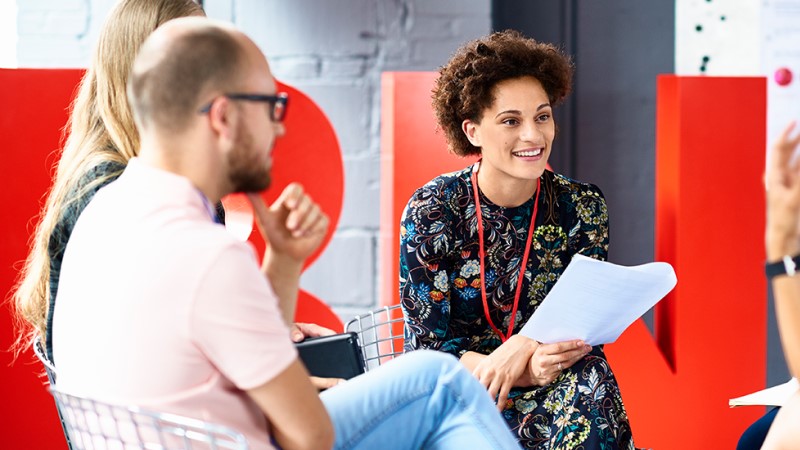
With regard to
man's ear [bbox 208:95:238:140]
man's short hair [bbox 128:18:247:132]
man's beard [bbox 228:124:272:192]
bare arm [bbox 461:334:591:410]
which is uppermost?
man's short hair [bbox 128:18:247:132]

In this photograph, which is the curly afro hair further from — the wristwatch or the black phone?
the wristwatch

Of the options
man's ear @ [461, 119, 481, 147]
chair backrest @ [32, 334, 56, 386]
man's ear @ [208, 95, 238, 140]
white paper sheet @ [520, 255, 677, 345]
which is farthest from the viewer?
man's ear @ [461, 119, 481, 147]

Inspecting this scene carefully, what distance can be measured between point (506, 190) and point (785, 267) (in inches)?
45.7

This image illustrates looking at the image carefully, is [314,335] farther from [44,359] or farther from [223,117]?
[223,117]

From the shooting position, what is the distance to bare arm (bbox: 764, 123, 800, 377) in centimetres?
142

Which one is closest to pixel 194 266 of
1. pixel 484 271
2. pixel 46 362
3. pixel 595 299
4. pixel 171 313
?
pixel 171 313

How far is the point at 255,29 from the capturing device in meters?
3.48

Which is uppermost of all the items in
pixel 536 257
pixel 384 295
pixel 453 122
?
pixel 453 122

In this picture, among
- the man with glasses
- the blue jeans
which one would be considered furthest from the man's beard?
the blue jeans

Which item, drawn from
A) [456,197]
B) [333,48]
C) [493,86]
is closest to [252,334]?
[456,197]

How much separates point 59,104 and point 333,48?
1.04 m

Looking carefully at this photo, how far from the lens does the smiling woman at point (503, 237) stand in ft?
7.73

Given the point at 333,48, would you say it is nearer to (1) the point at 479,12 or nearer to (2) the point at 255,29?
(2) the point at 255,29

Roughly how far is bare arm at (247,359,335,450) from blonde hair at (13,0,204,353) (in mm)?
818
